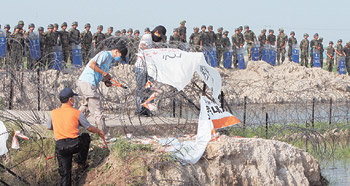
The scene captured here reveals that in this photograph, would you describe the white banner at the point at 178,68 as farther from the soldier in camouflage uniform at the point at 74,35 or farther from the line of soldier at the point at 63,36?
the soldier in camouflage uniform at the point at 74,35

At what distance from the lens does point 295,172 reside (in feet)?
30.1

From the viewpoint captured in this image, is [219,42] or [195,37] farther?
[219,42]

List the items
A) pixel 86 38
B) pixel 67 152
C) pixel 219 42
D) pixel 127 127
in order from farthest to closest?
pixel 219 42 < pixel 86 38 < pixel 127 127 < pixel 67 152

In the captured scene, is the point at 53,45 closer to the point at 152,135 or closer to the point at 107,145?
the point at 152,135

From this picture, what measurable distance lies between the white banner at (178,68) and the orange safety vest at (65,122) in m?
2.42

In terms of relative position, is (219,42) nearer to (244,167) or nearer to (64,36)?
(64,36)

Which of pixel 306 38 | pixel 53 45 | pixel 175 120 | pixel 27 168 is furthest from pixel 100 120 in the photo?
pixel 306 38

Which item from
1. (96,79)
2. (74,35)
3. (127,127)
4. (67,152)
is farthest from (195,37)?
(67,152)

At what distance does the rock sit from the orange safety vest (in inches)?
46.9

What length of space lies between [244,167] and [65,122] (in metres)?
2.86

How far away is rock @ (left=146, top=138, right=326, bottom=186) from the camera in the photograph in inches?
310

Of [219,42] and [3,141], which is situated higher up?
[219,42]

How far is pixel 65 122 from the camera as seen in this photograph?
7258mm

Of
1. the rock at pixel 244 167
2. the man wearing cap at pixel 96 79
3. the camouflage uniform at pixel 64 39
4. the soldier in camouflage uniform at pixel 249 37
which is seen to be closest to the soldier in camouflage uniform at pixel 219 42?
the soldier in camouflage uniform at pixel 249 37
